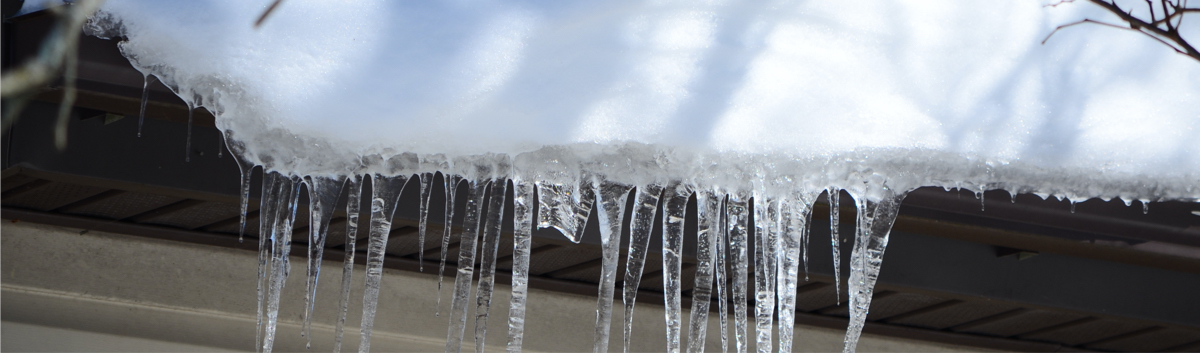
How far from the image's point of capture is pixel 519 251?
196 cm

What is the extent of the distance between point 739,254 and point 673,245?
18 cm

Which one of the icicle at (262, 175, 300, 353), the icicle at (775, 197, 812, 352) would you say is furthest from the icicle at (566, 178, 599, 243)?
the icicle at (262, 175, 300, 353)

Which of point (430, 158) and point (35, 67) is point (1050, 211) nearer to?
point (430, 158)

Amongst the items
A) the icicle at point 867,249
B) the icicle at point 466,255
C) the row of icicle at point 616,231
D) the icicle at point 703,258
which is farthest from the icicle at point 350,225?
the icicle at point 867,249

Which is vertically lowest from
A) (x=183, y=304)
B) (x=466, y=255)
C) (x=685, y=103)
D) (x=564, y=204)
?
(x=183, y=304)

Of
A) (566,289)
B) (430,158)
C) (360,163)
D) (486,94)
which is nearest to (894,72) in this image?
(486,94)

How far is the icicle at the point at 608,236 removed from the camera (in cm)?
186

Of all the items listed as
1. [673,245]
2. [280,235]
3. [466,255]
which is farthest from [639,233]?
[280,235]

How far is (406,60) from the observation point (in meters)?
1.75

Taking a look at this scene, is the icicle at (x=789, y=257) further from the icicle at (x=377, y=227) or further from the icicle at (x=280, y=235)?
the icicle at (x=280, y=235)

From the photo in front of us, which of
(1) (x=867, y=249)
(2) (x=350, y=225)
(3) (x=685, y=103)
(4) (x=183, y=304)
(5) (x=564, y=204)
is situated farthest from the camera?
(4) (x=183, y=304)

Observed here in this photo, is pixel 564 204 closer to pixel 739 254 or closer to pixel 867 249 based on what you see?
pixel 739 254

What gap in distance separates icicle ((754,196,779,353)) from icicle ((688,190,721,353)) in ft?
0.36

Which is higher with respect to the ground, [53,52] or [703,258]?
[53,52]
